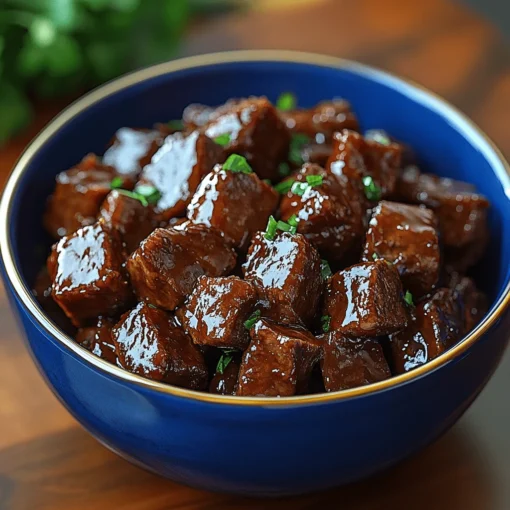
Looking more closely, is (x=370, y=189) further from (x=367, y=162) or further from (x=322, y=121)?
(x=322, y=121)

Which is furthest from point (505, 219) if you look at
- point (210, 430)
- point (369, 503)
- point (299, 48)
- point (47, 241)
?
point (299, 48)

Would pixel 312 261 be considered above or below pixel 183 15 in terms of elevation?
below

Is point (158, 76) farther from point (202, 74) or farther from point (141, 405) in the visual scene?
point (141, 405)

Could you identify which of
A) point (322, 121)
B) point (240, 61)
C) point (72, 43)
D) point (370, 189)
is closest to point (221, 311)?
point (370, 189)

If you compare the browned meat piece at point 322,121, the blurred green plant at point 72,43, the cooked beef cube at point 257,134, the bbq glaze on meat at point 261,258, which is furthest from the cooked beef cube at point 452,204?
the blurred green plant at point 72,43

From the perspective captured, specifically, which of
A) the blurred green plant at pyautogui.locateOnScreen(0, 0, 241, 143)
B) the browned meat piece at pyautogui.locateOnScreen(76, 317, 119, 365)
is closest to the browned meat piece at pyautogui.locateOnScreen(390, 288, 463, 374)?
the browned meat piece at pyautogui.locateOnScreen(76, 317, 119, 365)

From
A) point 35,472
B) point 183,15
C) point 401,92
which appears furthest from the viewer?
point 183,15

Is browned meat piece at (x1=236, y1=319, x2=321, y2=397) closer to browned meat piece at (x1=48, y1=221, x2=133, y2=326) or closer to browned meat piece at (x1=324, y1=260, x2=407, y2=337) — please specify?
browned meat piece at (x1=324, y1=260, x2=407, y2=337)
